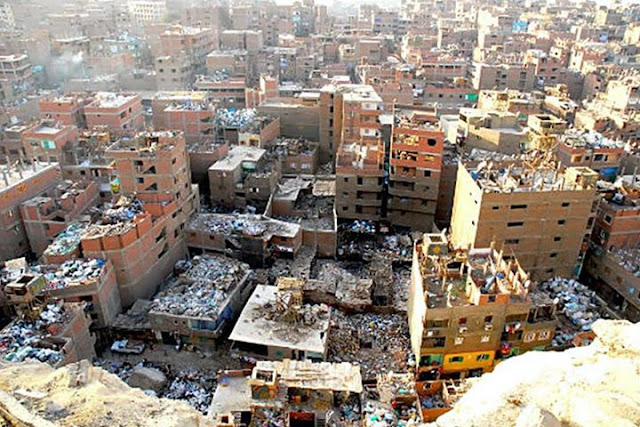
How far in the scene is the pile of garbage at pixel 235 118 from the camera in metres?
48.4

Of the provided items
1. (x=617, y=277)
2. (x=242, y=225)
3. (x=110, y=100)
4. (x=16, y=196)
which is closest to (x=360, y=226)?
(x=242, y=225)

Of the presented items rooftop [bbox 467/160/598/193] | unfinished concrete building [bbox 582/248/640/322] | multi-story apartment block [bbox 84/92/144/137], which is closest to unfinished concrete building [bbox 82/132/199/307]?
multi-story apartment block [bbox 84/92/144/137]

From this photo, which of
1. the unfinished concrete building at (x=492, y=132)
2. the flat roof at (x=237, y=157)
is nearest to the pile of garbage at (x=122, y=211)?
the flat roof at (x=237, y=157)

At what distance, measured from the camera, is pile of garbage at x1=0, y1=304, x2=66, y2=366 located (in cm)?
2148

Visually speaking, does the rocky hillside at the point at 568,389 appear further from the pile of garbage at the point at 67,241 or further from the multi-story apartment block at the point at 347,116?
the multi-story apartment block at the point at 347,116

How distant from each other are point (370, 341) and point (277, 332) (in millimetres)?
5332

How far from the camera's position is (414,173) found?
37062 mm

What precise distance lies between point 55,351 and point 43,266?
7282 millimetres

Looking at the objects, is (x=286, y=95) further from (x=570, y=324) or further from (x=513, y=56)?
(x=570, y=324)

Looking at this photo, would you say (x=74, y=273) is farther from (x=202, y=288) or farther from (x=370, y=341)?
(x=370, y=341)

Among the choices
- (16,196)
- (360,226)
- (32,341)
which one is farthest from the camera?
(360,226)

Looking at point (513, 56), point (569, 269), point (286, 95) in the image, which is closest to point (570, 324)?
Answer: point (569, 269)

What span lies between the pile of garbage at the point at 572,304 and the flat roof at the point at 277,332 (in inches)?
493

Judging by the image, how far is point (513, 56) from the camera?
234ft
